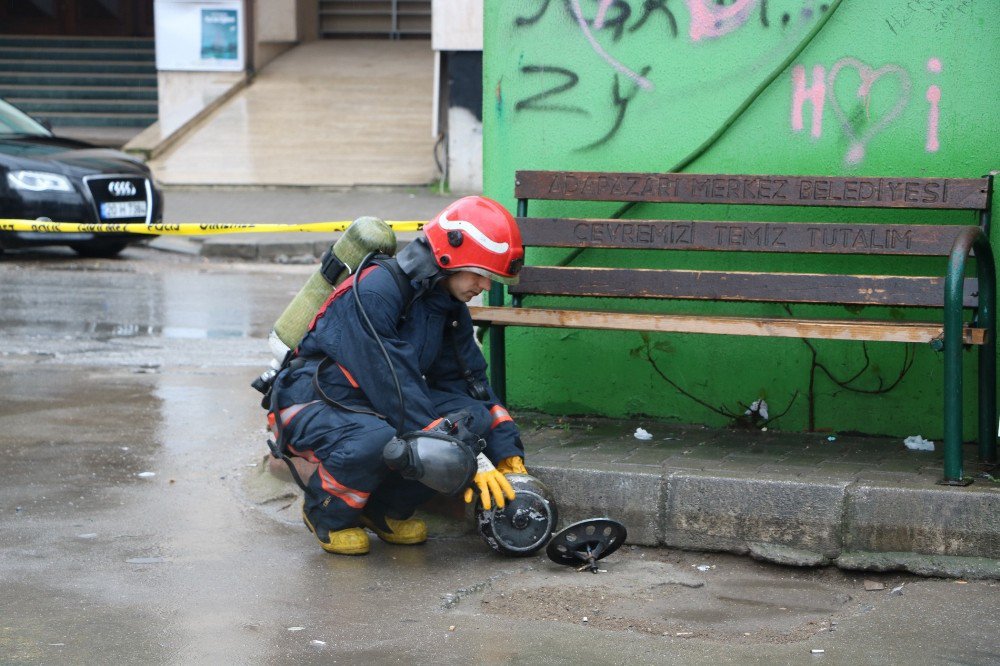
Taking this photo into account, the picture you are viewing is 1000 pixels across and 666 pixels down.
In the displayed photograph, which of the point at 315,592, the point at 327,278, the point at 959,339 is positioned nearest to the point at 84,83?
the point at 327,278

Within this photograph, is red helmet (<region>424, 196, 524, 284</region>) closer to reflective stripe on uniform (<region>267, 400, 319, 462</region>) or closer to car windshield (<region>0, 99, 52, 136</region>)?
reflective stripe on uniform (<region>267, 400, 319, 462</region>)

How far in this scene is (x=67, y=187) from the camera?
11867mm

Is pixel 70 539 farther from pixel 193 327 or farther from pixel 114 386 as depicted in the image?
pixel 193 327

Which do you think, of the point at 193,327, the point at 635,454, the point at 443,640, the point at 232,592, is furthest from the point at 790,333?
the point at 193,327

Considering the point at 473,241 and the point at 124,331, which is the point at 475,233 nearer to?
the point at 473,241

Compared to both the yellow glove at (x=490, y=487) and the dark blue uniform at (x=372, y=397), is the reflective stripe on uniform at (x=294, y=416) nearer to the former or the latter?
the dark blue uniform at (x=372, y=397)

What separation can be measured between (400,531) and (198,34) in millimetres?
15664

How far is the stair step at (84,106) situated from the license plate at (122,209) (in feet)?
27.9

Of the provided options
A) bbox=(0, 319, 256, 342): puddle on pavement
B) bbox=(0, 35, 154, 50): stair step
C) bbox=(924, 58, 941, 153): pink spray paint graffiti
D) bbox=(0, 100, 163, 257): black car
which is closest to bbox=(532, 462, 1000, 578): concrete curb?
bbox=(924, 58, 941, 153): pink spray paint graffiti

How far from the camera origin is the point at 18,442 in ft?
20.1

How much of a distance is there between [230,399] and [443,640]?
3.57 m

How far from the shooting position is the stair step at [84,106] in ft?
67.3

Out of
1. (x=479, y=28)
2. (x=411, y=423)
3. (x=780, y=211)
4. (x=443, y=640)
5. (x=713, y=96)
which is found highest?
(x=479, y=28)

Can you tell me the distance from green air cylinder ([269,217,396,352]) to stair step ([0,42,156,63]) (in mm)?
18114
